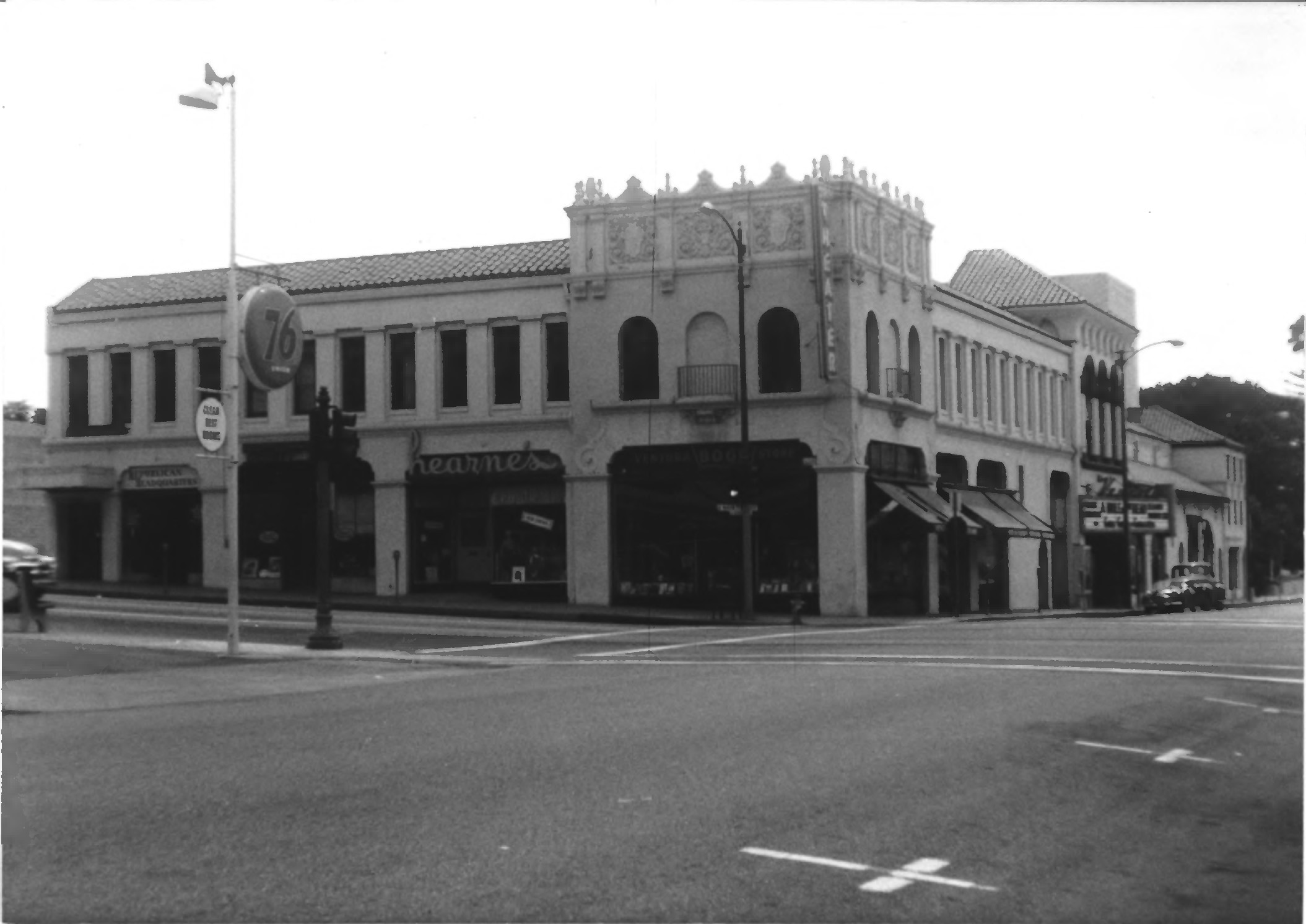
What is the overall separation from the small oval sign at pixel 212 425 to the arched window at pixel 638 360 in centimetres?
114

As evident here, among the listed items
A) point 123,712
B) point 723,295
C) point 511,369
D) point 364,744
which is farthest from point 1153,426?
point 123,712

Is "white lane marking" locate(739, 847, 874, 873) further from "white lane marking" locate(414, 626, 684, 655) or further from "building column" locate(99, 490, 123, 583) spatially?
"building column" locate(99, 490, 123, 583)

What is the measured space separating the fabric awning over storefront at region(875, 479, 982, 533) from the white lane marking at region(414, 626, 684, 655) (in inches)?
29.4

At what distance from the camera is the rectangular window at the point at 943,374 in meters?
4.54

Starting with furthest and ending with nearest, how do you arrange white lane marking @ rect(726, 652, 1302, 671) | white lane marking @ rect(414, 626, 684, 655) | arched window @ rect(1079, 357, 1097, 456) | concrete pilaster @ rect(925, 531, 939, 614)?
white lane marking @ rect(414, 626, 684, 655)
concrete pilaster @ rect(925, 531, 939, 614)
arched window @ rect(1079, 357, 1097, 456)
white lane marking @ rect(726, 652, 1302, 671)

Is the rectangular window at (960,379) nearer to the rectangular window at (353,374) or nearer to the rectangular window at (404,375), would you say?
the rectangular window at (404,375)

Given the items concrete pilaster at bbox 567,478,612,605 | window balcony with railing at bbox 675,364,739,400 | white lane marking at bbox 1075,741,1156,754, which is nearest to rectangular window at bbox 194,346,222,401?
concrete pilaster at bbox 567,478,612,605

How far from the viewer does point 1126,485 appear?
426 centimetres

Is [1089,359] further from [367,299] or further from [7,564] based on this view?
[7,564]

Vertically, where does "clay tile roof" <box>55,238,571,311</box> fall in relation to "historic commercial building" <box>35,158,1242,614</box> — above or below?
above

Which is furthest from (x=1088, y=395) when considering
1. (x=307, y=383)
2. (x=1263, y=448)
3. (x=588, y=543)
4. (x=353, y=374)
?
(x=307, y=383)

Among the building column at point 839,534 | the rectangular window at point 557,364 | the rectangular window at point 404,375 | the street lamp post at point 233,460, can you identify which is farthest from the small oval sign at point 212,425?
the building column at point 839,534

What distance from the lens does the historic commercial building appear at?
4.45 meters

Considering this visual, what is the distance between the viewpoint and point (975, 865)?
15.4 ft
